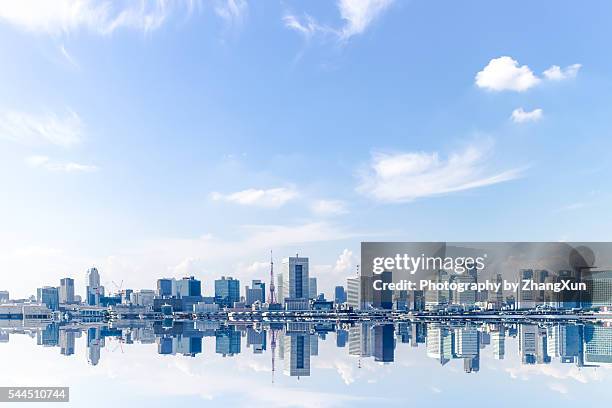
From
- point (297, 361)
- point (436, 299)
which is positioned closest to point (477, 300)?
point (436, 299)

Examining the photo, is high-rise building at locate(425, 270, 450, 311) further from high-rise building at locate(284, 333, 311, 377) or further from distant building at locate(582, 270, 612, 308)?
high-rise building at locate(284, 333, 311, 377)

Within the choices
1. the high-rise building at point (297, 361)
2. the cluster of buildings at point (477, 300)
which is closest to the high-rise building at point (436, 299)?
the cluster of buildings at point (477, 300)

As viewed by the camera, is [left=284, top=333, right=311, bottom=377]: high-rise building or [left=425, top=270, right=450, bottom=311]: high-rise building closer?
[left=284, top=333, right=311, bottom=377]: high-rise building

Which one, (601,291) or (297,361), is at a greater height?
(297,361)

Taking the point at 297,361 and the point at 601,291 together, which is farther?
the point at 601,291

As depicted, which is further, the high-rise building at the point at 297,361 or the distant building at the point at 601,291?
the distant building at the point at 601,291

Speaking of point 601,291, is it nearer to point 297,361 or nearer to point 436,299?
point 436,299

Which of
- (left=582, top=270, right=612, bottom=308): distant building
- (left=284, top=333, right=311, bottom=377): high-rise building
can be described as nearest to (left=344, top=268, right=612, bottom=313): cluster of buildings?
(left=582, top=270, right=612, bottom=308): distant building

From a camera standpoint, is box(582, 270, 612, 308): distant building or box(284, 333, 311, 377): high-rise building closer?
box(284, 333, 311, 377): high-rise building

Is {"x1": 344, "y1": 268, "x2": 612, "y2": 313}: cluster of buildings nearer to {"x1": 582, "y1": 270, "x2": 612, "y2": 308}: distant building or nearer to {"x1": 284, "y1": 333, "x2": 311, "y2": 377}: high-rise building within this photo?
{"x1": 582, "y1": 270, "x2": 612, "y2": 308}: distant building

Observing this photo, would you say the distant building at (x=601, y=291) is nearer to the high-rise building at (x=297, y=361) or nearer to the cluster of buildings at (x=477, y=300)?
the cluster of buildings at (x=477, y=300)

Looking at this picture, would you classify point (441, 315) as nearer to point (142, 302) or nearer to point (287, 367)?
point (142, 302)

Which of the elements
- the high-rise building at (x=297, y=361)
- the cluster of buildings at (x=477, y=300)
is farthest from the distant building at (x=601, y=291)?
the high-rise building at (x=297, y=361)

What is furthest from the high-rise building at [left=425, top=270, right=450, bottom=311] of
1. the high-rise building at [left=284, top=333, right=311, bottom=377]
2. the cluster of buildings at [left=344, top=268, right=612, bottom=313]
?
the high-rise building at [left=284, top=333, right=311, bottom=377]
